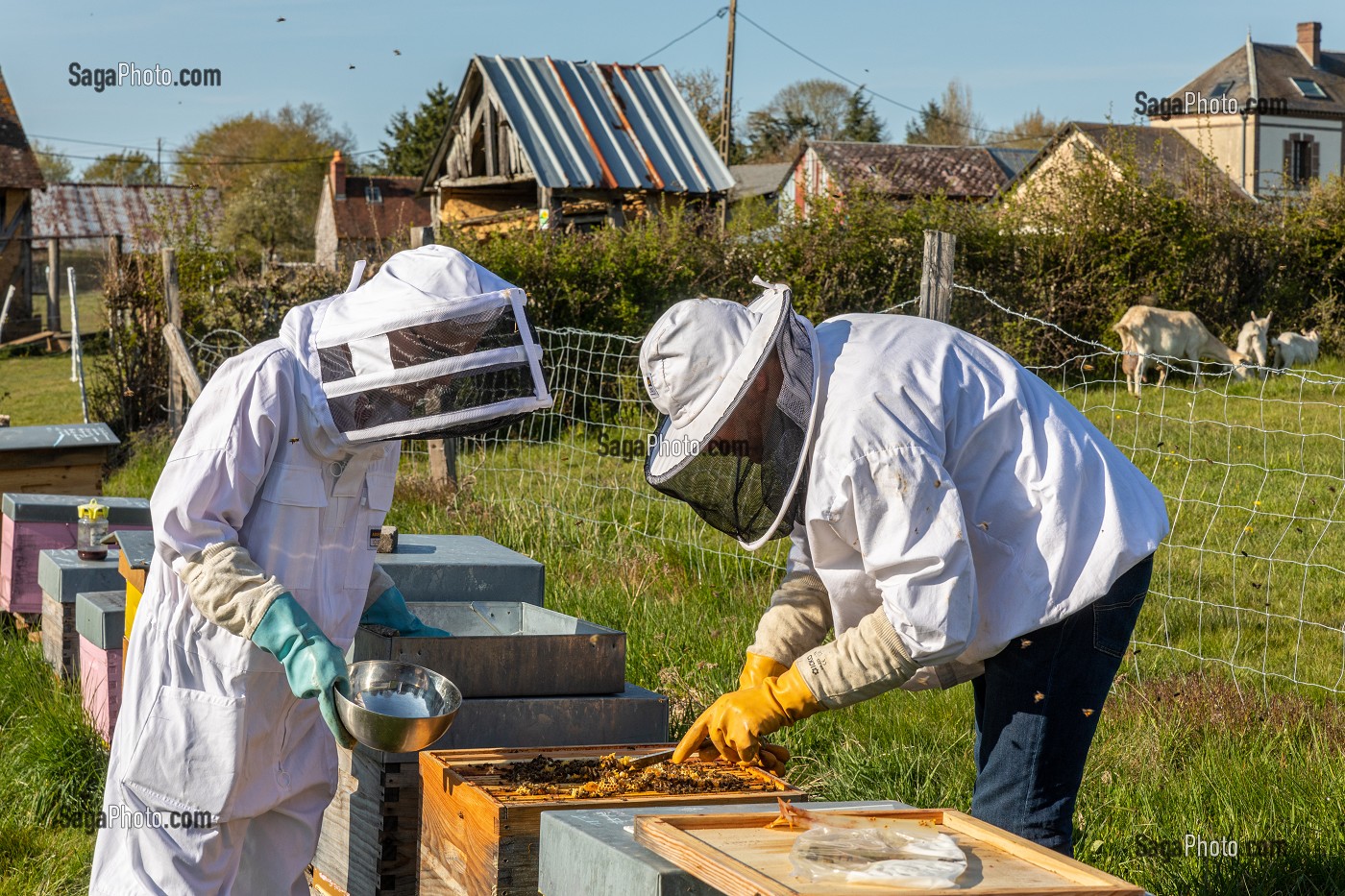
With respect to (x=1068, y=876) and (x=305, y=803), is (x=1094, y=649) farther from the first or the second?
(x=305, y=803)

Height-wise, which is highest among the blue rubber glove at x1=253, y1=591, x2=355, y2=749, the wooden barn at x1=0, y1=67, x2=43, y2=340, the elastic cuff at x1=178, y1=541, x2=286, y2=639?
the wooden barn at x1=0, y1=67, x2=43, y2=340

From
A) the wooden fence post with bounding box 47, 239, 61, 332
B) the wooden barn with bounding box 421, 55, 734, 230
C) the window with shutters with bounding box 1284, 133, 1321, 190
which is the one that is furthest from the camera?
the window with shutters with bounding box 1284, 133, 1321, 190

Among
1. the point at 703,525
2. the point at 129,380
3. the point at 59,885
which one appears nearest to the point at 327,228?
the point at 129,380

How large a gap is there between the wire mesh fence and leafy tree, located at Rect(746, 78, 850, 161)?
53.0m

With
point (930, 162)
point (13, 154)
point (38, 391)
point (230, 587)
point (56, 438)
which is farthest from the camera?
point (930, 162)

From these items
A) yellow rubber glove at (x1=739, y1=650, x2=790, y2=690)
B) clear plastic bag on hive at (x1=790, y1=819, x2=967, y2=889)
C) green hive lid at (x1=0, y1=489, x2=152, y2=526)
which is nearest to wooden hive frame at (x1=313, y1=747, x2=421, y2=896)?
yellow rubber glove at (x1=739, y1=650, x2=790, y2=690)

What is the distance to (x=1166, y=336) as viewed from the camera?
14.4m

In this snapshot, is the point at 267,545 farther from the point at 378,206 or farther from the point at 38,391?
the point at 378,206

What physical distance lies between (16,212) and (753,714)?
2845 cm

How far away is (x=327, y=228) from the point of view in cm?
4178

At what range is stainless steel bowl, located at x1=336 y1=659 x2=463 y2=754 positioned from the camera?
2465 millimetres

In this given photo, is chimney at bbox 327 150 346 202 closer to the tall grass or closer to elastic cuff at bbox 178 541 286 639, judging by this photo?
the tall grass

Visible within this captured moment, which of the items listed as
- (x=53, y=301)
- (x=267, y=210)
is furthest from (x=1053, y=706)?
(x=267, y=210)

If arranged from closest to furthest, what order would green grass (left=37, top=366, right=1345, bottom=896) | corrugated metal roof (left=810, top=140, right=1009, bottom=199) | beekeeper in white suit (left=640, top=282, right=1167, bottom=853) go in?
1. beekeeper in white suit (left=640, top=282, right=1167, bottom=853)
2. green grass (left=37, top=366, right=1345, bottom=896)
3. corrugated metal roof (left=810, top=140, right=1009, bottom=199)
